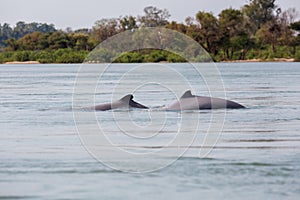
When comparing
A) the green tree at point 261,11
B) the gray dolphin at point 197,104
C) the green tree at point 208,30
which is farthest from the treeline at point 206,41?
the gray dolphin at point 197,104

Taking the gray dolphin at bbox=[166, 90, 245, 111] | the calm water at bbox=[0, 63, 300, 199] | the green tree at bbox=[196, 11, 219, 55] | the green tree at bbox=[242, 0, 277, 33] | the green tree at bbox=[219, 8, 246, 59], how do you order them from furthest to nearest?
the green tree at bbox=[242, 0, 277, 33], the green tree at bbox=[219, 8, 246, 59], the green tree at bbox=[196, 11, 219, 55], the gray dolphin at bbox=[166, 90, 245, 111], the calm water at bbox=[0, 63, 300, 199]

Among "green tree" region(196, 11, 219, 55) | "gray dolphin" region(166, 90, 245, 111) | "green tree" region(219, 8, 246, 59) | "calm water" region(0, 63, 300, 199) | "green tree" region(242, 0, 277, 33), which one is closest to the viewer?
"calm water" region(0, 63, 300, 199)

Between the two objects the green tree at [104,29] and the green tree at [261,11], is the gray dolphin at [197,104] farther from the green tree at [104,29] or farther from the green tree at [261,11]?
the green tree at [261,11]

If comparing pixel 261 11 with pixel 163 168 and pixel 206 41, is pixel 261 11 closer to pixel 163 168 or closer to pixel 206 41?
pixel 206 41

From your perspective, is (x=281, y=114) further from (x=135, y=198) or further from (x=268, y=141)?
(x=135, y=198)

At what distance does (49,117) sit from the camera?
81.6ft

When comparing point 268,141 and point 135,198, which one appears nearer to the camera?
point 135,198

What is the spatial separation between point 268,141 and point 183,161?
3366mm

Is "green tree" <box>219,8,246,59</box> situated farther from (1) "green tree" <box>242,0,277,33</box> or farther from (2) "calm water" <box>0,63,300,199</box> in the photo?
(2) "calm water" <box>0,63,300,199</box>

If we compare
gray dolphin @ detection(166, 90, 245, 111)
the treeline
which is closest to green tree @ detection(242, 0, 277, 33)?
the treeline

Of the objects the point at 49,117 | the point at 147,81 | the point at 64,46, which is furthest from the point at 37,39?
the point at 49,117

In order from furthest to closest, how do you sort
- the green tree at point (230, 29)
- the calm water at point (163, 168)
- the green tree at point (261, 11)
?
the green tree at point (261, 11) → the green tree at point (230, 29) → the calm water at point (163, 168)

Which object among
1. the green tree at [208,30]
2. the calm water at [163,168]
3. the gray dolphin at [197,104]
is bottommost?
the calm water at [163,168]

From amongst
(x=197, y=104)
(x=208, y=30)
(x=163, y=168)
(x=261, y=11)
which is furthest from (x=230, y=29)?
(x=163, y=168)
